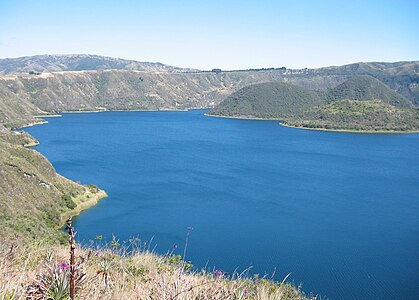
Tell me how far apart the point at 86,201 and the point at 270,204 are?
686 inches

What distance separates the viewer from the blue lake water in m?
27.4

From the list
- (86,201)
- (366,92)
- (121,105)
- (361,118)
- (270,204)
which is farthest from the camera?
(121,105)

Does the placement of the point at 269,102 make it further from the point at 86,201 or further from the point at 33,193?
the point at 33,193

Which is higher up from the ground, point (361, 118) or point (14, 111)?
point (361, 118)

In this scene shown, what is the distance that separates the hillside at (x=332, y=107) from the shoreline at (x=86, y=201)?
A: 79.6 metres

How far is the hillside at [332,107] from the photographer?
362ft

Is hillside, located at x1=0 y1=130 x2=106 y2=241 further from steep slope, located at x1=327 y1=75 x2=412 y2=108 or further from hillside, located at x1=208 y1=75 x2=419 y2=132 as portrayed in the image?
steep slope, located at x1=327 y1=75 x2=412 y2=108

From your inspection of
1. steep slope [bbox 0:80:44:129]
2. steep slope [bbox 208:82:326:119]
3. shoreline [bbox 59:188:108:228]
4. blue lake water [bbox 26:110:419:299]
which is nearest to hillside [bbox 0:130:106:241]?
shoreline [bbox 59:188:108:228]

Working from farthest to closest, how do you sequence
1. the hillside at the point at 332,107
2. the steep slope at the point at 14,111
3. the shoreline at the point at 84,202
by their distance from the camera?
the hillside at the point at 332,107
the steep slope at the point at 14,111
the shoreline at the point at 84,202

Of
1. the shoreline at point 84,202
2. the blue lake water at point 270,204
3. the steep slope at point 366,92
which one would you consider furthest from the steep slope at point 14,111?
the steep slope at point 366,92

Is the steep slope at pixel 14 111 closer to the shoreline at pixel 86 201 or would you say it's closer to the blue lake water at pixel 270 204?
the blue lake water at pixel 270 204

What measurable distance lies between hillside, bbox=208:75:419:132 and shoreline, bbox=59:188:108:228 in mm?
79602

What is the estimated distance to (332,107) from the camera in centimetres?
12188

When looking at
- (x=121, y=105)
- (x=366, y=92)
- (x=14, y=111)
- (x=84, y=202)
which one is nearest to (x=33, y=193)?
(x=84, y=202)
